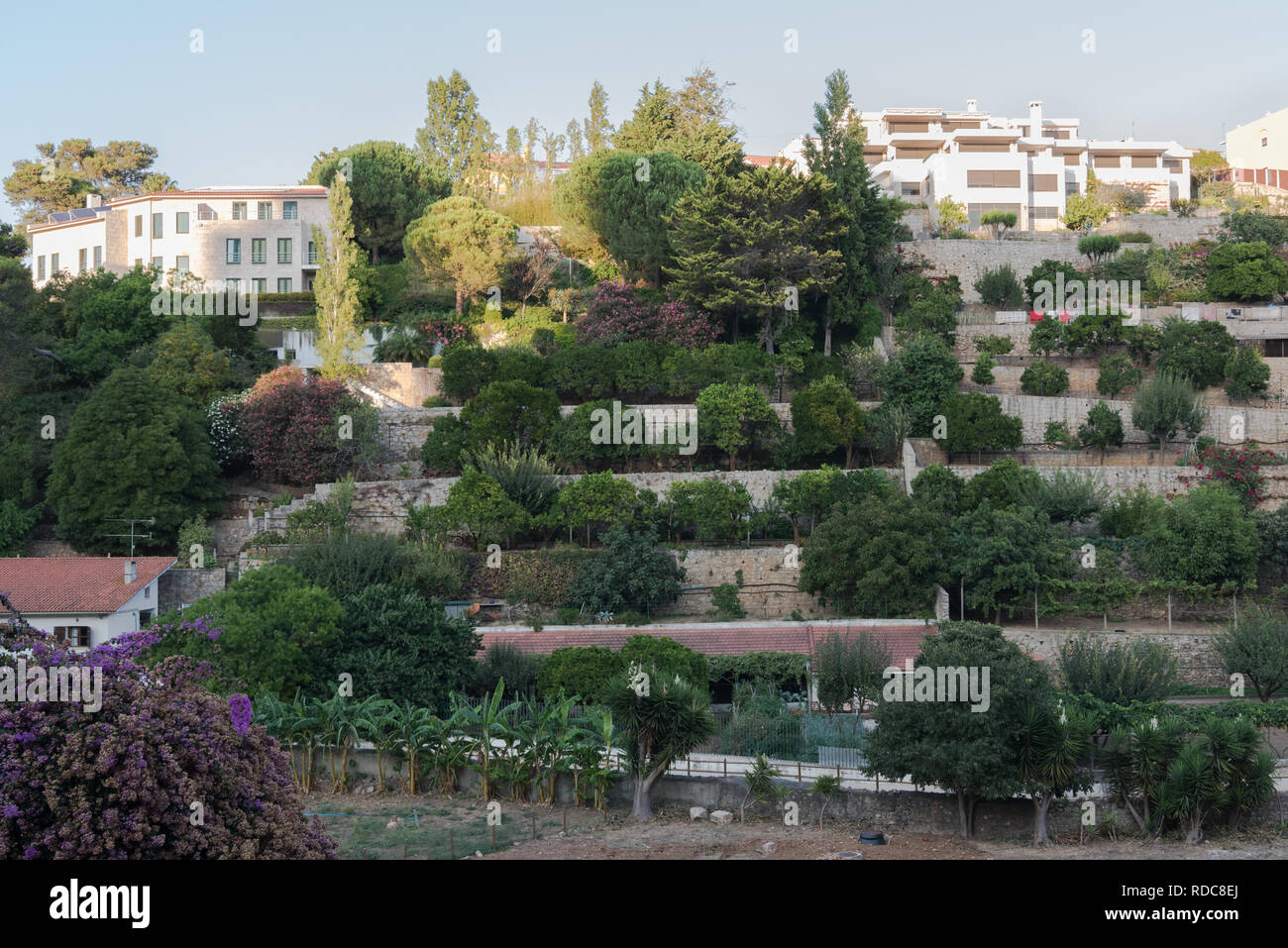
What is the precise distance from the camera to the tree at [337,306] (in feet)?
129

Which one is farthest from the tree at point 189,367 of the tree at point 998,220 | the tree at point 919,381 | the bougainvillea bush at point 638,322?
the tree at point 998,220

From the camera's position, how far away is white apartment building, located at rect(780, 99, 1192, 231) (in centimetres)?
5938

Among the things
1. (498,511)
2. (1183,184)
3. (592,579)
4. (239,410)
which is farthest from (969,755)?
(1183,184)

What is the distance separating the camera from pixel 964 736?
1834 centimetres

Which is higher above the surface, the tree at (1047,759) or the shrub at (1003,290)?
the shrub at (1003,290)

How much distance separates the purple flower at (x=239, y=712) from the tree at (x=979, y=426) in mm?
25941

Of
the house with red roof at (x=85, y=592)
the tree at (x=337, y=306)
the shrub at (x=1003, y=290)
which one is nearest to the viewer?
the house with red roof at (x=85, y=592)

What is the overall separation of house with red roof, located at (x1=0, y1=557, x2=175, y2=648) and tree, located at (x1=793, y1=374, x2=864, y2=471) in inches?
664

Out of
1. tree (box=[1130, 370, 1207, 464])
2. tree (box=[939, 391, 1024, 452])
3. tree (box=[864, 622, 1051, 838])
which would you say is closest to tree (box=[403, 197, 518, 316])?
tree (box=[939, 391, 1024, 452])

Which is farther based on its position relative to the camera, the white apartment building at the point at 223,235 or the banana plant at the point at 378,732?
the white apartment building at the point at 223,235

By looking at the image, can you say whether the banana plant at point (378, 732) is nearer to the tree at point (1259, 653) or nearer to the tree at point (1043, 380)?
the tree at point (1259, 653)

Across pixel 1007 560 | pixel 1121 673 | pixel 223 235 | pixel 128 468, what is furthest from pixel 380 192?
pixel 1121 673

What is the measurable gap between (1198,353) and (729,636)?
19018mm
